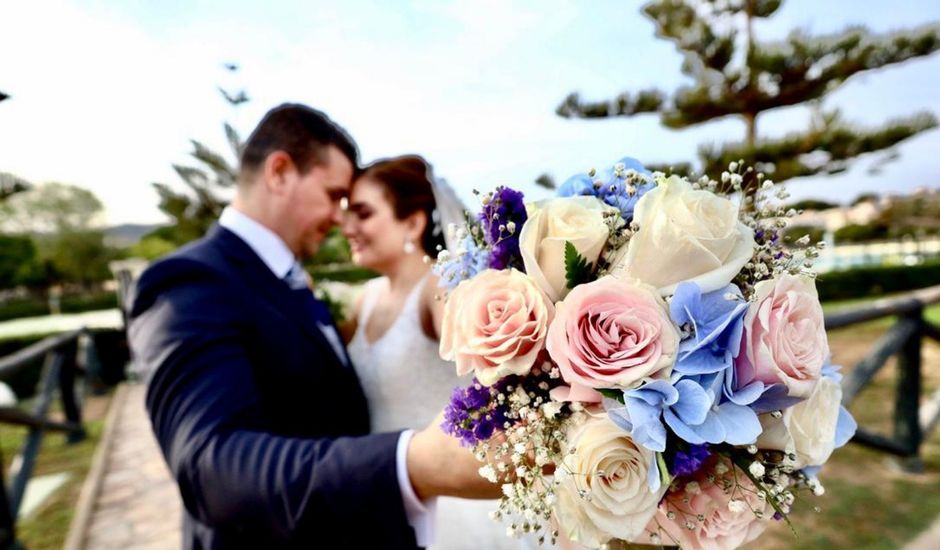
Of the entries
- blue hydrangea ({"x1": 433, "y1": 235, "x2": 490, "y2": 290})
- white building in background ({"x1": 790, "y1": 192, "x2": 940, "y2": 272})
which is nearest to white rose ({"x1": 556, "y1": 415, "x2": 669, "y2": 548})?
blue hydrangea ({"x1": 433, "y1": 235, "x2": 490, "y2": 290})

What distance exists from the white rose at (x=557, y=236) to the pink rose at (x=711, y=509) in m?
0.36

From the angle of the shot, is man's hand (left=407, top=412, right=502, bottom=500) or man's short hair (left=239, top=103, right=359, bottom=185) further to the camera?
man's short hair (left=239, top=103, right=359, bottom=185)

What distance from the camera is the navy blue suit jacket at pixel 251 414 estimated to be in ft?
3.74

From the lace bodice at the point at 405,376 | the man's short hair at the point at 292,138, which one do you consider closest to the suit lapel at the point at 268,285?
the man's short hair at the point at 292,138

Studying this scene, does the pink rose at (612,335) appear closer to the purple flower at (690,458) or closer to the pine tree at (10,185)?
the purple flower at (690,458)

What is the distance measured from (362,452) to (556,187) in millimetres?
661

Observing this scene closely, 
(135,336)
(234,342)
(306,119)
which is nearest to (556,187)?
(234,342)

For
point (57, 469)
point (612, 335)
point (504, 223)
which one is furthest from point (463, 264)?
point (57, 469)

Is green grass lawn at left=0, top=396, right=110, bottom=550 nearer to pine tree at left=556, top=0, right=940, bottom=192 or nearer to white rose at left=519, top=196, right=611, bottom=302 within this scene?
white rose at left=519, top=196, right=611, bottom=302

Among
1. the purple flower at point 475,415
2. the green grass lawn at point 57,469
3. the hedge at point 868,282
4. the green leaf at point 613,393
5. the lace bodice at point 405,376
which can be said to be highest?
the green leaf at point 613,393

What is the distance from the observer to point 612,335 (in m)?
0.81

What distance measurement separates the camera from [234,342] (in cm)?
148

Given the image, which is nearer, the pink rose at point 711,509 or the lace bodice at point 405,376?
the pink rose at point 711,509

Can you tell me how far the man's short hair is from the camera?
2.19 m
